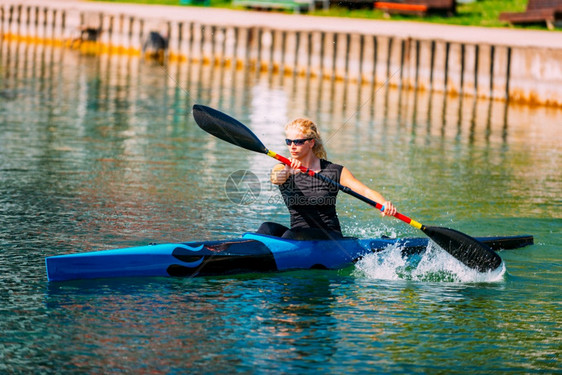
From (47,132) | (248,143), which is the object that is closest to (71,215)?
(248,143)

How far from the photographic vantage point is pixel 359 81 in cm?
2964

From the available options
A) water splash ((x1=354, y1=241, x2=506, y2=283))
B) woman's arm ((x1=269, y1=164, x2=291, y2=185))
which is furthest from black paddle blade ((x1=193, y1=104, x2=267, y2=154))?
water splash ((x1=354, y1=241, x2=506, y2=283))

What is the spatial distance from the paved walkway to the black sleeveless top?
647 inches

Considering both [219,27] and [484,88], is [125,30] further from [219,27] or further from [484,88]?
[484,88]

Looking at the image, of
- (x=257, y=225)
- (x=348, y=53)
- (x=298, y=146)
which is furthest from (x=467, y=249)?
(x=348, y=53)

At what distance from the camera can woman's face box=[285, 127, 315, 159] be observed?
9875mm

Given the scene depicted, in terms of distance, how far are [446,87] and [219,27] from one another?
31.2 feet

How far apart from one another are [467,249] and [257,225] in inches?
126

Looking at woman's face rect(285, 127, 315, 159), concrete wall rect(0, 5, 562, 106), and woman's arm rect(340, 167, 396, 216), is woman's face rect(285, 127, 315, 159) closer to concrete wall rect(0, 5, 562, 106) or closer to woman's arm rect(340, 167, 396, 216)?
woman's arm rect(340, 167, 396, 216)

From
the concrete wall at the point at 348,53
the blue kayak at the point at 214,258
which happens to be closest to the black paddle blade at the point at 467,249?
the blue kayak at the point at 214,258

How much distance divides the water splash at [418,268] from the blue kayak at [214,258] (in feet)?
0.40

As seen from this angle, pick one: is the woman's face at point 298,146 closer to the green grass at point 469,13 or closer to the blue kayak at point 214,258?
the blue kayak at point 214,258

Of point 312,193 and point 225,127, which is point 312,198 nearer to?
point 312,193

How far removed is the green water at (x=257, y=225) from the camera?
8.04m
